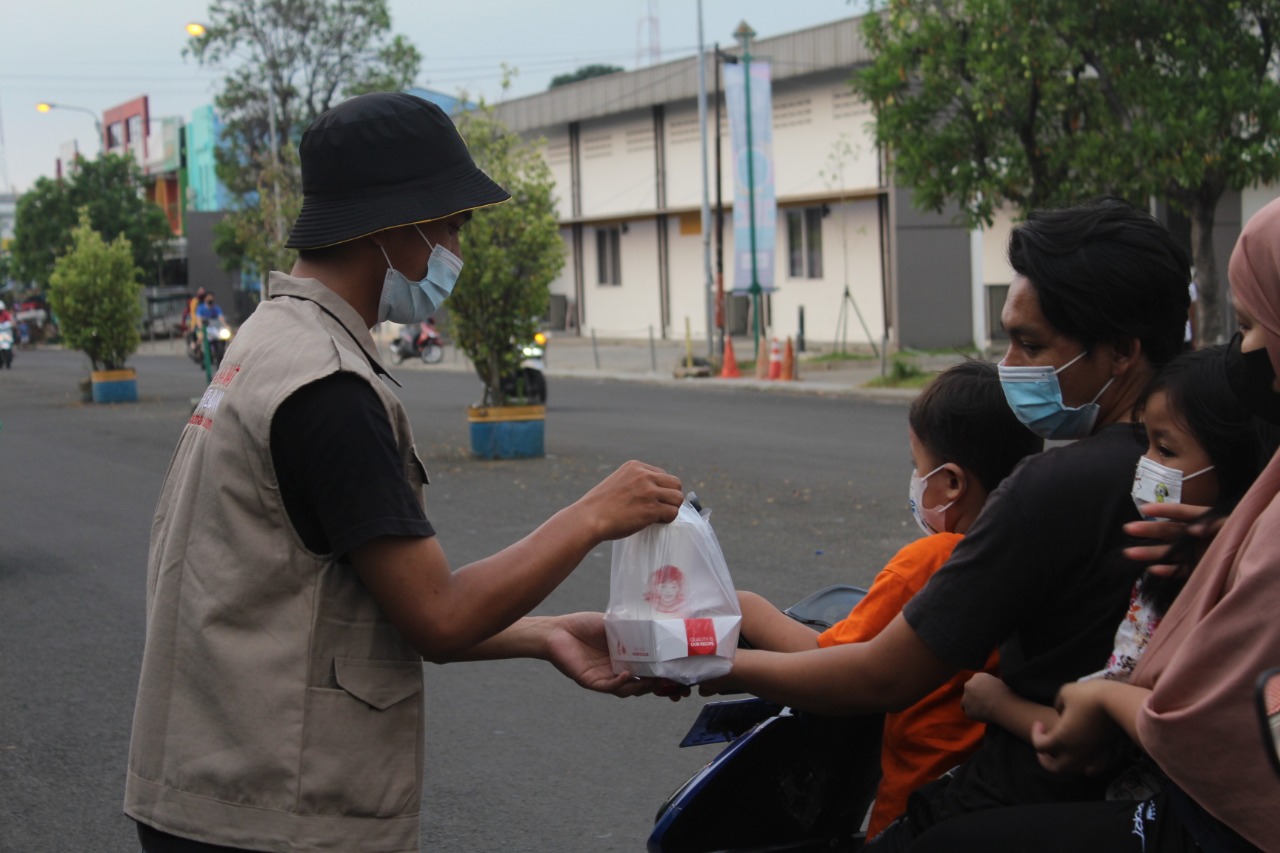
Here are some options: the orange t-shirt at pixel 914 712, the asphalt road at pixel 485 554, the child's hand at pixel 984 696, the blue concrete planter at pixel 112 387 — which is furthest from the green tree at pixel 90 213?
the child's hand at pixel 984 696

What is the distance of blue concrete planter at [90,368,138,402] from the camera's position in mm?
23578

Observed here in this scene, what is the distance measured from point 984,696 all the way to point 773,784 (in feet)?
1.87

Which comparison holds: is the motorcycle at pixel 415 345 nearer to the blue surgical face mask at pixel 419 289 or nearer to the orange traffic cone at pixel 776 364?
the orange traffic cone at pixel 776 364

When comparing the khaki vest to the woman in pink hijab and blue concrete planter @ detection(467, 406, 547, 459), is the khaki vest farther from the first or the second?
blue concrete planter @ detection(467, 406, 547, 459)

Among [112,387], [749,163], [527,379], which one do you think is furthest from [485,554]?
[749,163]

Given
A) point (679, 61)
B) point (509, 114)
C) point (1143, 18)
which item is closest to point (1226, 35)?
point (1143, 18)

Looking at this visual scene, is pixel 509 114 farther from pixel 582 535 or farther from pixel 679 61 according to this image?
pixel 582 535

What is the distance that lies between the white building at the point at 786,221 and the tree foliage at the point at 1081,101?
582 cm

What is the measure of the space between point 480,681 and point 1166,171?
13958 mm

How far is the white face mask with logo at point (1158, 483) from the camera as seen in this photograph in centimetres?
217

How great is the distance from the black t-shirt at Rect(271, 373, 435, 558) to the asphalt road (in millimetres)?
2662

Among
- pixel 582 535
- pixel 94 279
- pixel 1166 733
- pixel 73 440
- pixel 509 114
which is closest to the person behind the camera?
pixel 1166 733

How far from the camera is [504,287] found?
566 inches

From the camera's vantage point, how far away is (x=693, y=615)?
242 centimetres
